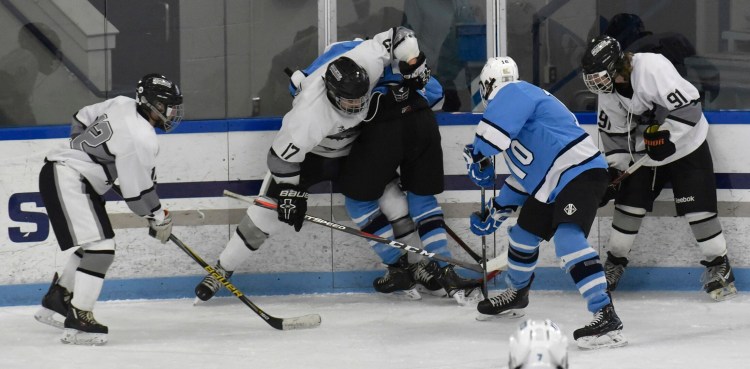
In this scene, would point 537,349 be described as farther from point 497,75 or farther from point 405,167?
point 405,167

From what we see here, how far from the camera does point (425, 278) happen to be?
5031 millimetres

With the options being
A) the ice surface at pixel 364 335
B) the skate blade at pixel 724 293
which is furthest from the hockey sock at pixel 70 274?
the skate blade at pixel 724 293

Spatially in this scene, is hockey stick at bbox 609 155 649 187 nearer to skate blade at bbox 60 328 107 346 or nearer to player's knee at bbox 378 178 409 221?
player's knee at bbox 378 178 409 221

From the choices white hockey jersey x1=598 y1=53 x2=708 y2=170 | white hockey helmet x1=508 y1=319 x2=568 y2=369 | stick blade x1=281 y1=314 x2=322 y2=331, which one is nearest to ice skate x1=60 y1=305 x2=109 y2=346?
stick blade x1=281 y1=314 x2=322 y2=331

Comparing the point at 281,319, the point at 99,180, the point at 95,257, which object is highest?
the point at 99,180

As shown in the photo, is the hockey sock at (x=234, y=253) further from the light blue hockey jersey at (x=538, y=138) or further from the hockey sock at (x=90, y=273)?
the light blue hockey jersey at (x=538, y=138)

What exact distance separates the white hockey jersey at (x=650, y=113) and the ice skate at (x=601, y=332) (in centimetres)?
107

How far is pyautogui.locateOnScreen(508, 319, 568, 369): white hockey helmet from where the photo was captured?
6.89 ft

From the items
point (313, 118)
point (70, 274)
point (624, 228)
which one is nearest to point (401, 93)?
point (313, 118)

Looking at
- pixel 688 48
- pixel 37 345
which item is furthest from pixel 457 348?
pixel 688 48

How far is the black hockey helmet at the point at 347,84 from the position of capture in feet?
15.0

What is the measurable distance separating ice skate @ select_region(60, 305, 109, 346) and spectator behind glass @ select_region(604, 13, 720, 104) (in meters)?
2.52

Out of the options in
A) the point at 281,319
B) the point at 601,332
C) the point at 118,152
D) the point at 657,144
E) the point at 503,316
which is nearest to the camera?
the point at 601,332

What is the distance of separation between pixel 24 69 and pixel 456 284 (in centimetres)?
210
